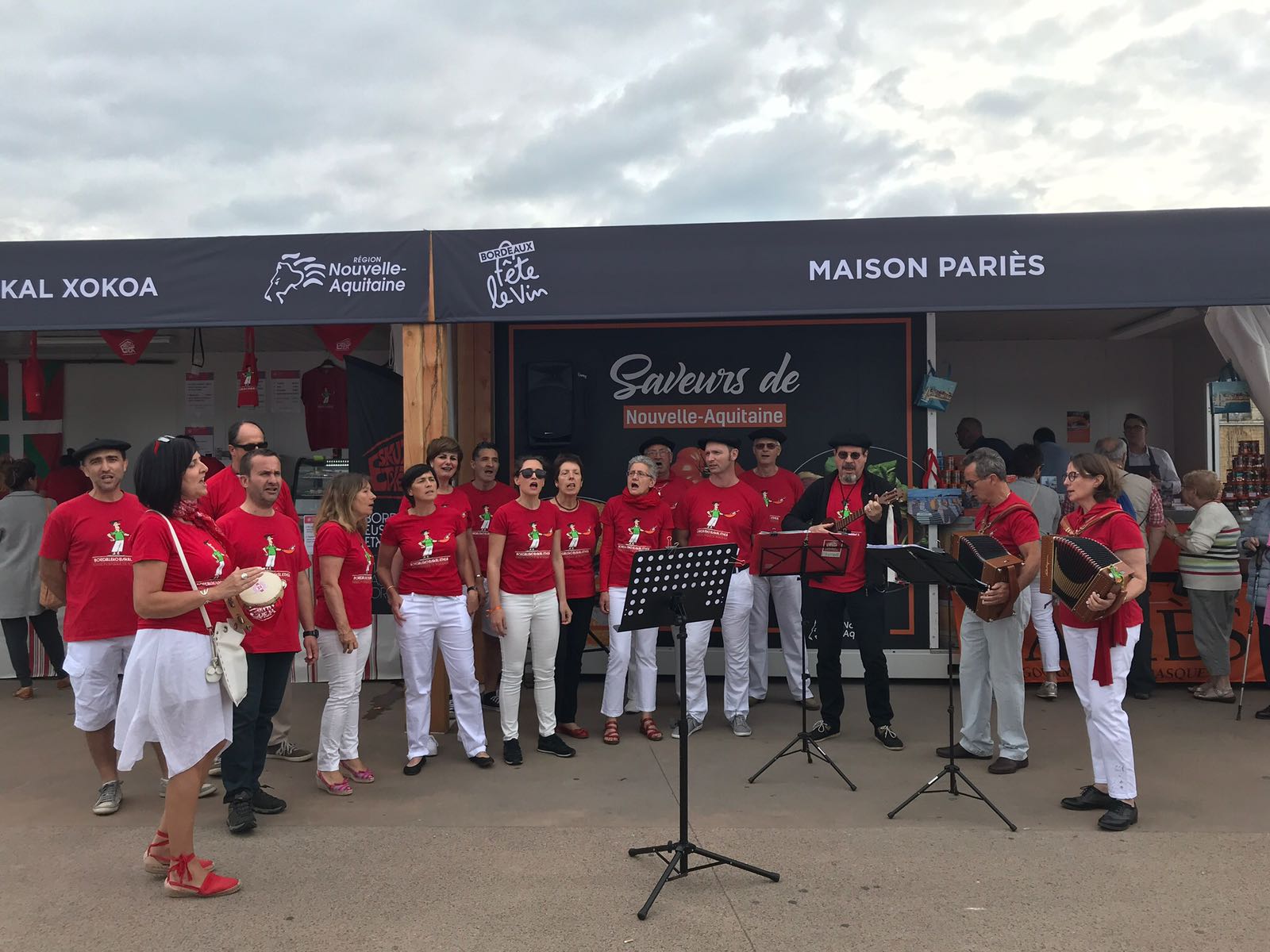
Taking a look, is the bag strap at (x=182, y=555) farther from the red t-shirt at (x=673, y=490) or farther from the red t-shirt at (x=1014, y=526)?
the red t-shirt at (x=1014, y=526)

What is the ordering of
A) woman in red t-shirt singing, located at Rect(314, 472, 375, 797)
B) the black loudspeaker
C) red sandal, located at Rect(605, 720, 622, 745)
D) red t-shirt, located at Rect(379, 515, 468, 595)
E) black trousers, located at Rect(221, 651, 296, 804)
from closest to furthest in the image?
black trousers, located at Rect(221, 651, 296, 804), woman in red t-shirt singing, located at Rect(314, 472, 375, 797), red t-shirt, located at Rect(379, 515, 468, 595), red sandal, located at Rect(605, 720, 622, 745), the black loudspeaker

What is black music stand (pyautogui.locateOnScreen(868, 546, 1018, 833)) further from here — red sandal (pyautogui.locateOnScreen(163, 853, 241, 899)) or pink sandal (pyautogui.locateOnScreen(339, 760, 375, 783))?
red sandal (pyautogui.locateOnScreen(163, 853, 241, 899))

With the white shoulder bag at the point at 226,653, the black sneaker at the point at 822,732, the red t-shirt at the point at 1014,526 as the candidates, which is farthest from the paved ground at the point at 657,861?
the red t-shirt at the point at 1014,526

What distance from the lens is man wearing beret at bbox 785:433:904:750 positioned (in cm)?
580

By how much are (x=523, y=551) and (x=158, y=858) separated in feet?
7.68

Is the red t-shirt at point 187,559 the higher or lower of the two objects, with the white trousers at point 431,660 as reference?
higher

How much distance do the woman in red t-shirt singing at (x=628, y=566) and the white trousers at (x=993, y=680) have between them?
179 cm

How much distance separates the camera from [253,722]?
4.57 m

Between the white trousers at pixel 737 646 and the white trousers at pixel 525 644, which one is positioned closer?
the white trousers at pixel 525 644

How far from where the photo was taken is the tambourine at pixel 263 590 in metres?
3.71

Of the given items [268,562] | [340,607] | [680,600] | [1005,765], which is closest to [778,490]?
[1005,765]

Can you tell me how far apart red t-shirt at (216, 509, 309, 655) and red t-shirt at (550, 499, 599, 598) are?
5.30 ft

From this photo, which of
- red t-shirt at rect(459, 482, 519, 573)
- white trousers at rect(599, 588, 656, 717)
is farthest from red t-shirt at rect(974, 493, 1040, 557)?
red t-shirt at rect(459, 482, 519, 573)

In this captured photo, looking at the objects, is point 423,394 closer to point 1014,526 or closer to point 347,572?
point 347,572
